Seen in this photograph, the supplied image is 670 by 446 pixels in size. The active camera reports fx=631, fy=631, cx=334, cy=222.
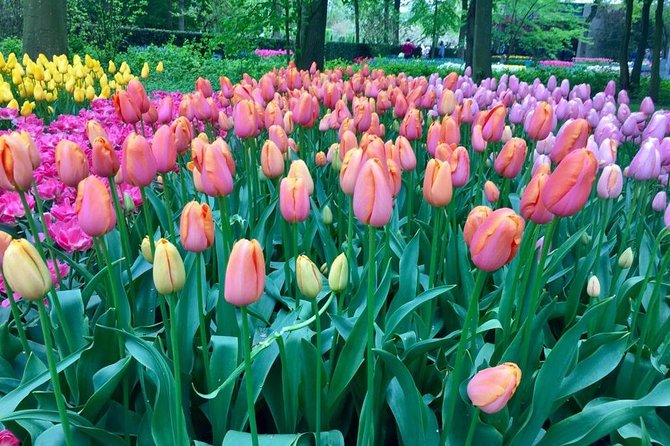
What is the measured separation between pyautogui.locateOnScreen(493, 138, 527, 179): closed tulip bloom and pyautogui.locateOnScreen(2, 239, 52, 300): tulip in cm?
141

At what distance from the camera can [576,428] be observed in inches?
58.2

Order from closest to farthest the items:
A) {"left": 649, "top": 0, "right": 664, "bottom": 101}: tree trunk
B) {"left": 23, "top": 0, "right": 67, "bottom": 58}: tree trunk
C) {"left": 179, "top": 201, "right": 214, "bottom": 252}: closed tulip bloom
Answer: {"left": 179, "top": 201, "right": 214, "bottom": 252}: closed tulip bloom → {"left": 23, "top": 0, "right": 67, "bottom": 58}: tree trunk → {"left": 649, "top": 0, "right": 664, "bottom": 101}: tree trunk

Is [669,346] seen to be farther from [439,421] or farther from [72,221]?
[72,221]

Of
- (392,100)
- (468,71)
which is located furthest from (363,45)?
(392,100)

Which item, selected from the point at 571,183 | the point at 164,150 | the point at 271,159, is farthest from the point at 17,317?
the point at 571,183

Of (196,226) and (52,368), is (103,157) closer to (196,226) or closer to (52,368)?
(196,226)

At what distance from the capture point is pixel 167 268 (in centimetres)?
124

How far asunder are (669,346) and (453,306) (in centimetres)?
60

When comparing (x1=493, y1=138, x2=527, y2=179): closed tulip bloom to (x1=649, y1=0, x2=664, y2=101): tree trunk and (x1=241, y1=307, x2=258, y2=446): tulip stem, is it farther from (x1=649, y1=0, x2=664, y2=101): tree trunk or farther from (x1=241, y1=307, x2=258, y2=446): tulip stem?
(x1=649, y1=0, x2=664, y2=101): tree trunk

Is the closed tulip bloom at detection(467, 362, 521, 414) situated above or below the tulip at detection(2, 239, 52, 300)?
below

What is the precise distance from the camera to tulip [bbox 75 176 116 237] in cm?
136

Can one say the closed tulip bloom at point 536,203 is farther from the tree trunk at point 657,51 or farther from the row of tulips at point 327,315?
the tree trunk at point 657,51

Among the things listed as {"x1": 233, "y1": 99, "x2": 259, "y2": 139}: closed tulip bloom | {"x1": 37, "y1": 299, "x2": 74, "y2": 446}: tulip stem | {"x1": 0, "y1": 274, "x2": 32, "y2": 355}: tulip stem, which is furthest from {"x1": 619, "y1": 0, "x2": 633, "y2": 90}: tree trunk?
{"x1": 37, "y1": 299, "x2": 74, "y2": 446}: tulip stem

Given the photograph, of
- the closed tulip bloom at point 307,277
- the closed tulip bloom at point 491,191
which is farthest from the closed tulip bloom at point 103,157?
the closed tulip bloom at point 491,191
